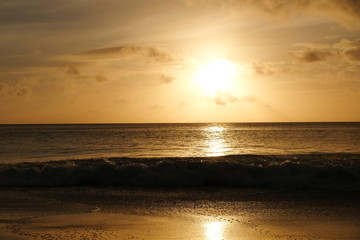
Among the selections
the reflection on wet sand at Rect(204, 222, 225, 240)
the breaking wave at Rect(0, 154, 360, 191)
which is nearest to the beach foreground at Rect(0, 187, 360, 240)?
the reflection on wet sand at Rect(204, 222, 225, 240)

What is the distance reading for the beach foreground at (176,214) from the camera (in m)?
10.5

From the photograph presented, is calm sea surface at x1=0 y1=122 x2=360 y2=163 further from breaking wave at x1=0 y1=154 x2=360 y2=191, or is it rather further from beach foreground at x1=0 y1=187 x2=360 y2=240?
beach foreground at x1=0 y1=187 x2=360 y2=240

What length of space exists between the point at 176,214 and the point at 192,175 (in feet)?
27.8

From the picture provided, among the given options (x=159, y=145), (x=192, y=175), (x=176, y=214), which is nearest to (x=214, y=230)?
(x=176, y=214)

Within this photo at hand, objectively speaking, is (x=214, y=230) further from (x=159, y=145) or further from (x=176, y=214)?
(x=159, y=145)

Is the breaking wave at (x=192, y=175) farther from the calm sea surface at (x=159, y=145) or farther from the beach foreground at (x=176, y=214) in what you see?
the calm sea surface at (x=159, y=145)

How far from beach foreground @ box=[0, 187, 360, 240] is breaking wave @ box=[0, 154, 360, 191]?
7.64ft

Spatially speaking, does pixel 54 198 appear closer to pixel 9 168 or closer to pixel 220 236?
pixel 9 168

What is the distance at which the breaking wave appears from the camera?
66.0ft

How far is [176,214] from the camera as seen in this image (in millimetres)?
12797

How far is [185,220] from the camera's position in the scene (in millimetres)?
11969

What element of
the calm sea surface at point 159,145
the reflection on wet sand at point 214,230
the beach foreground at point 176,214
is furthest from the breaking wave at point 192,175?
the calm sea surface at point 159,145

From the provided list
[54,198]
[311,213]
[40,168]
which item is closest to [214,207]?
[311,213]

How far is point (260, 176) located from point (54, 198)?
10.2 meters
